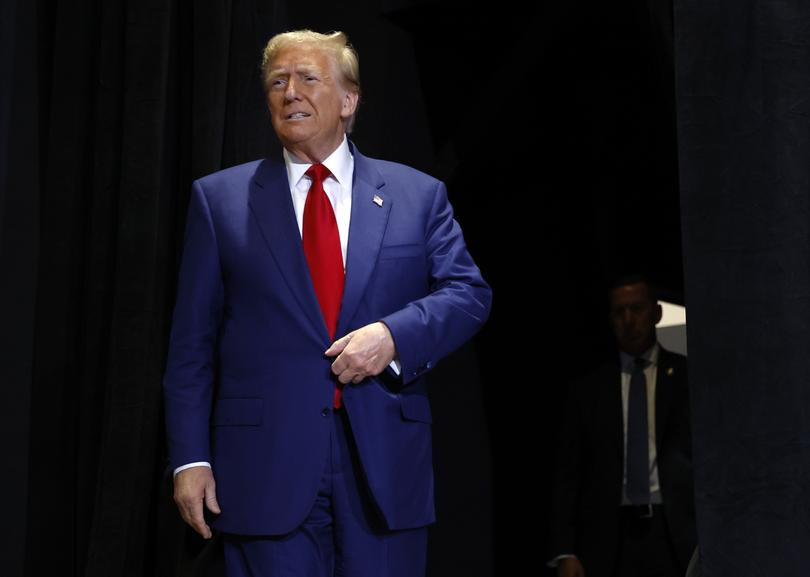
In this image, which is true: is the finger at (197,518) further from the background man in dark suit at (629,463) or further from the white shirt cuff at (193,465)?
the background man in dark suit at (629,463)

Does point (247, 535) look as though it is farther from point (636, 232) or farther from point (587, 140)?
point (636, 232)

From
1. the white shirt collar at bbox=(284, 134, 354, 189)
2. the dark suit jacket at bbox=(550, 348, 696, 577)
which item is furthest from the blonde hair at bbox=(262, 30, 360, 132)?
the dark suit jacket at bbox=(550, 348, 696, 577)

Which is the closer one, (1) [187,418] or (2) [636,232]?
(1) [187,418]

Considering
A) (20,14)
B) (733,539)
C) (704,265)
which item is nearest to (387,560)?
(733,539)

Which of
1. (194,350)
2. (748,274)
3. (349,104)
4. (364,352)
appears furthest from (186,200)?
(748,274)

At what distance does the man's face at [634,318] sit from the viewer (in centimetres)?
404

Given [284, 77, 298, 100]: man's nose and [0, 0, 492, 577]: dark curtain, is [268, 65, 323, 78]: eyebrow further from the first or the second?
[0, 0, 492, 577]: dark curtain

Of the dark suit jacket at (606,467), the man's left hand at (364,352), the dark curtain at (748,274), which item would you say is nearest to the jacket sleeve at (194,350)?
the man's left hand at (364,352)

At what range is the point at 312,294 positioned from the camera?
210 cm

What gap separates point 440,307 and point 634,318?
2.06 metres

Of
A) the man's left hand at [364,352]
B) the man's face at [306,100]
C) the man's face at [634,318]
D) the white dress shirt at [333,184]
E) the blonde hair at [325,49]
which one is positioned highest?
the blonde hair at [325,49]

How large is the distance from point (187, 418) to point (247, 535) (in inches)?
9.0

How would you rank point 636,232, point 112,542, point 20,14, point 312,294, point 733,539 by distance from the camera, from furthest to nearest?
point 636,232 → point 20,14 → point 112,542 → point 312,294 → point 733,539

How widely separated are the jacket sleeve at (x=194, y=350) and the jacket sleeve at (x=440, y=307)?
337 millimetres
